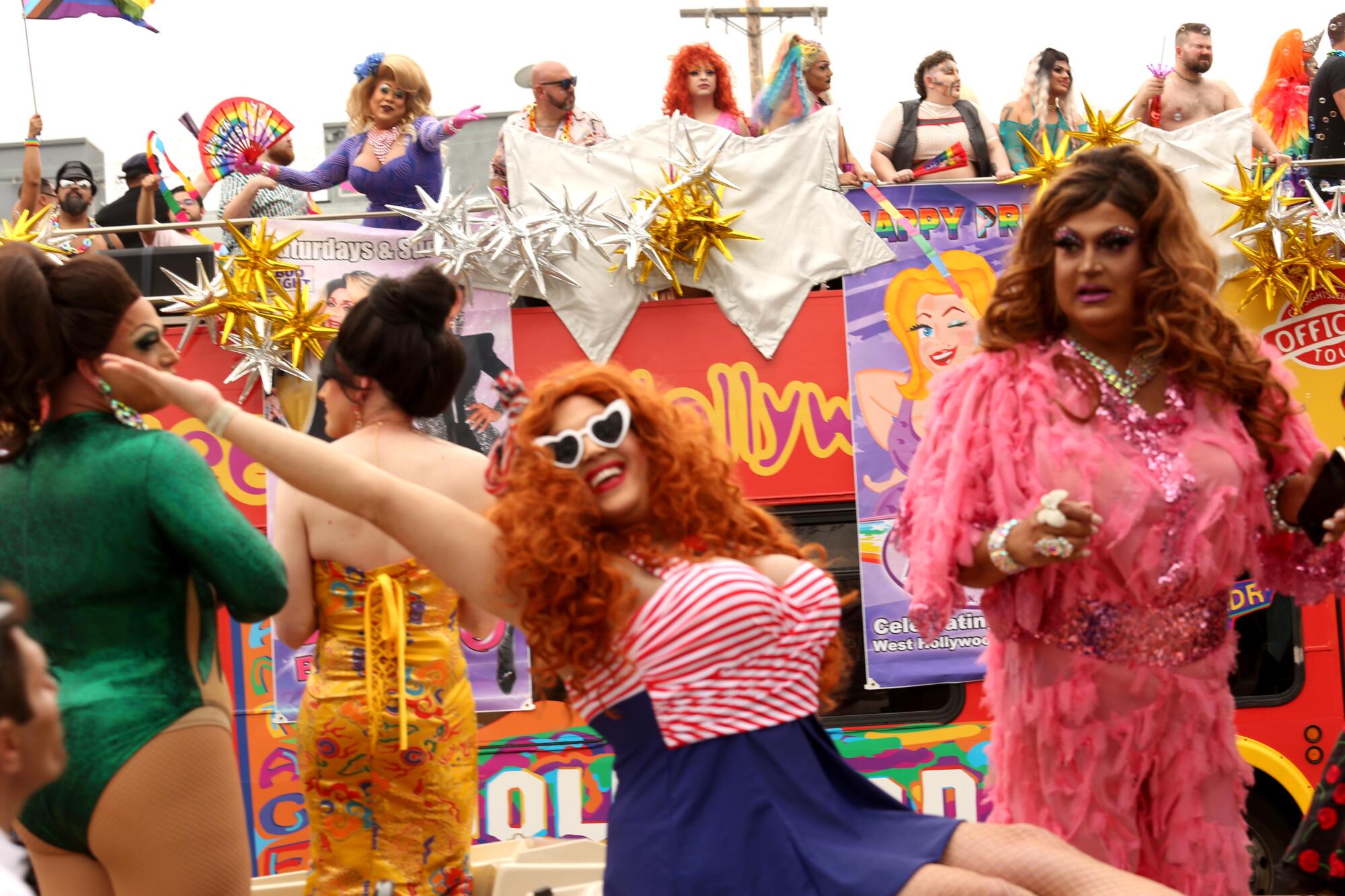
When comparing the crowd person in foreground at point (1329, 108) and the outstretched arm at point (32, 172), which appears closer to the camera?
the crowd person in foreground at point (1329, 108)

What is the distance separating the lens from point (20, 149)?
45.4 ft

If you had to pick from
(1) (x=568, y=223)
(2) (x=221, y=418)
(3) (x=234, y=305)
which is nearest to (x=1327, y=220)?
(1) (x=568, y=223)

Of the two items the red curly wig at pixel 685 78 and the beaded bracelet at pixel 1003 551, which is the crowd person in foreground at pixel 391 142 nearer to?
the red curly wig at pixel 685 78

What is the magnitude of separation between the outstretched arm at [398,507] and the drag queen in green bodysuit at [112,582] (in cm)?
31

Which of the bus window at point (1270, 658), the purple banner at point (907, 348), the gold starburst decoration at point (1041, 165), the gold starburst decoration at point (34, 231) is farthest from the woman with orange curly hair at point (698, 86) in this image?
the bus window at point (1270, 658)

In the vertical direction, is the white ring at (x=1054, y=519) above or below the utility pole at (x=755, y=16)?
below

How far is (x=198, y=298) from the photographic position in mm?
6328

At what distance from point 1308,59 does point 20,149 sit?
1141 centimetres

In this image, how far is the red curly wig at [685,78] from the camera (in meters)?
6.86

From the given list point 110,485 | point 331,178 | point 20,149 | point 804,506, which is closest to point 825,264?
point 804,506

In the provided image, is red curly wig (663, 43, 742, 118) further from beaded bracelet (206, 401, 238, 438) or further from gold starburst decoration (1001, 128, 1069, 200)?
beaded bracelet (206, 401, 238, 438)

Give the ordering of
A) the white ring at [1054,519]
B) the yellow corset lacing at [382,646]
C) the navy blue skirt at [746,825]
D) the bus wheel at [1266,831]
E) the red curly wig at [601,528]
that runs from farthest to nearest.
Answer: the bus wheel at [1266,831]
the yellow corset lacing at [382,646]
the white ring at [1054,519]
the red curly wig at [601,528]
the navy blue skirt at [746,825]

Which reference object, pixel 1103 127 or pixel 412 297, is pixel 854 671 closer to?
pixel 1103 127

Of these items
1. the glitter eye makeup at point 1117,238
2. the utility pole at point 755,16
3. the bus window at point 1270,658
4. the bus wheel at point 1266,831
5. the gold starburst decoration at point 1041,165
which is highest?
the utility pole at point 755,16
